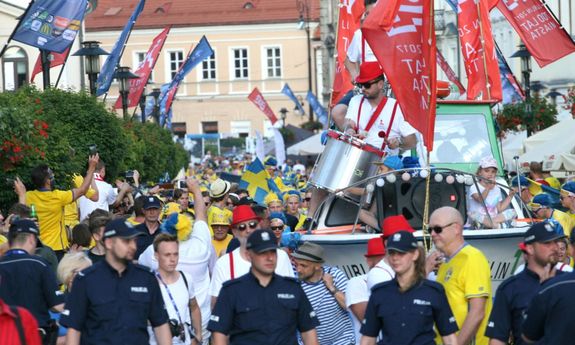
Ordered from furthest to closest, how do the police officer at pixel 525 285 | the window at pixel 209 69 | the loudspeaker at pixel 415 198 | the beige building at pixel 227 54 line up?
the window at pixel 209 69 < the beige building at pixel 227 54 < the loudspeaker at pixel 415 198 < the police officer at pixel 525 285

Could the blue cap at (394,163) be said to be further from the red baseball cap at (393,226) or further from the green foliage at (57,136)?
the green foliage at (57,136)

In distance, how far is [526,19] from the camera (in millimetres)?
22531

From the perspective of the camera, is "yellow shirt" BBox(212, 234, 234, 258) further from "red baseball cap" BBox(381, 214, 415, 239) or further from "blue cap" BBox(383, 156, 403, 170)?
"red baseball cap" BBox(381, 214, 415, 239)

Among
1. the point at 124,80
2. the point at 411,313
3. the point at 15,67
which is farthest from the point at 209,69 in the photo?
the point at 411,313

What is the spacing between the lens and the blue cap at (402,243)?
933cm

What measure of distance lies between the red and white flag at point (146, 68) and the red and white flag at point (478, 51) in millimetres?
10018

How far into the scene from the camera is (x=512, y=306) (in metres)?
9.36

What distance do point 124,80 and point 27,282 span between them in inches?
827

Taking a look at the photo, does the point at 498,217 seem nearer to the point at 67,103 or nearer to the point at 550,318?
the point at 550,318

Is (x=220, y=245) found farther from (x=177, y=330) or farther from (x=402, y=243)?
(x=402, y=243)

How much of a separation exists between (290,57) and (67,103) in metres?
72.5

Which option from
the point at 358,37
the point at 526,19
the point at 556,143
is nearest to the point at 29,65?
the point at 556,143

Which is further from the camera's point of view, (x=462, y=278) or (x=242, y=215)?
(x=242, y=215)

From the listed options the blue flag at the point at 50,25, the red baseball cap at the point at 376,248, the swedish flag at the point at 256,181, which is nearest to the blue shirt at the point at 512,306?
the red baseball cap at the point at 376,248
